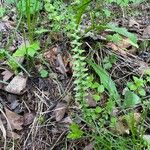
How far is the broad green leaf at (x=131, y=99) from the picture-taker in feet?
6.78

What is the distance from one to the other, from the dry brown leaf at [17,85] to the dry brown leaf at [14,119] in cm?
12

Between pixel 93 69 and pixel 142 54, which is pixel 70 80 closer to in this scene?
pixel 93 69

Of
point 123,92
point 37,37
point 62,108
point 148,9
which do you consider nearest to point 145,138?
point 123,92

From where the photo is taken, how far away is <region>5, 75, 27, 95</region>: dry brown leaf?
2.16 m

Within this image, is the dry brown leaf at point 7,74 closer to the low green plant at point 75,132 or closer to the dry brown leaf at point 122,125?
the low green plant at point 75,132

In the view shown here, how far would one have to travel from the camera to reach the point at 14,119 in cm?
207

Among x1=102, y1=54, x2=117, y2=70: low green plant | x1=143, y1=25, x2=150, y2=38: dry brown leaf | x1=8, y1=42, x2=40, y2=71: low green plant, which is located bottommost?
x1=143, y1=25, x2=150, y2=38: dry brown leaf

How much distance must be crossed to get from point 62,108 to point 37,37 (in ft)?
1.87

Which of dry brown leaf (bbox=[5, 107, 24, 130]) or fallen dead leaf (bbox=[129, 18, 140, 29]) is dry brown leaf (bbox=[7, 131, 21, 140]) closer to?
dry brown leaf (bbox=[5, 107, 24, 130])

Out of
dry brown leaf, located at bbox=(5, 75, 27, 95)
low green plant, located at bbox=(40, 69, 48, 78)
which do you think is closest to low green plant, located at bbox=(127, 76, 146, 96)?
low green plant, located at bbox=(40, 69, 48, 78)

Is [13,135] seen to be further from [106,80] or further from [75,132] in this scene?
[106,80]

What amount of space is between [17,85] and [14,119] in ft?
0.69

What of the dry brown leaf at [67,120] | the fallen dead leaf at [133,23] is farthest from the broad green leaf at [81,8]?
the dry brown leaf at [67,120]

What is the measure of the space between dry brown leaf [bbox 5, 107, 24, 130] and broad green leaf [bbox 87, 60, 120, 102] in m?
0.51
